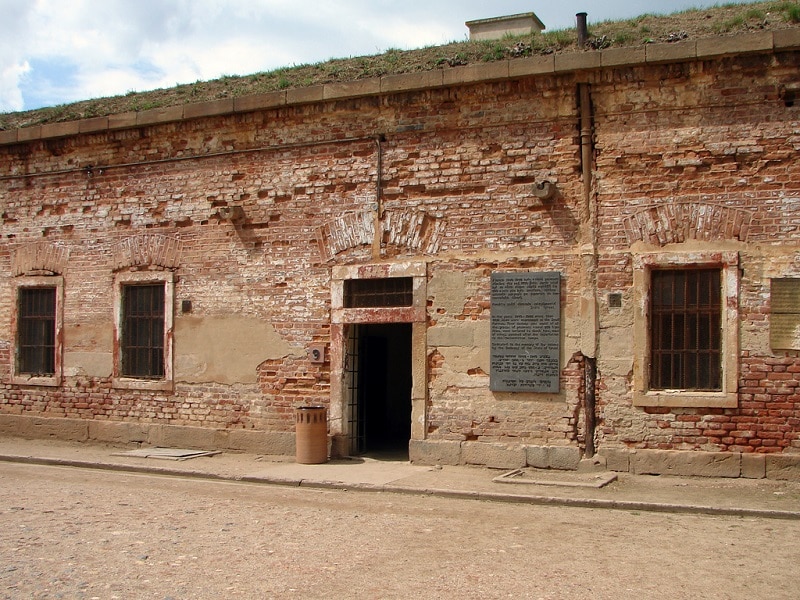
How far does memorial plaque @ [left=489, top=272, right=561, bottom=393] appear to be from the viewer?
36.7 feet

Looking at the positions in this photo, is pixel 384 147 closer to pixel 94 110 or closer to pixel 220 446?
pixel 220 446

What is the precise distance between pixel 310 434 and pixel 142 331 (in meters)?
3.80

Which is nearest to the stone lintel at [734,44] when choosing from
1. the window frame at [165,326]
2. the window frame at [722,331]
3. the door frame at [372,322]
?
the window frame at [722,331]

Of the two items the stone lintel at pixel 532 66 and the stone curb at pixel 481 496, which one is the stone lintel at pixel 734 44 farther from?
the stone curb at pixel 481 496

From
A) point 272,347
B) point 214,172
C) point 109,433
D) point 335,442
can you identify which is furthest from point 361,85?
point 109,433

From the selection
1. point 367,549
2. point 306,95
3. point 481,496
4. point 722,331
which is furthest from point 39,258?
point 722,331

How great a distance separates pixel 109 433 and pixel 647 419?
8315 mm

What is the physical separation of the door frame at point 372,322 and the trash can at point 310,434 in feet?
1.48

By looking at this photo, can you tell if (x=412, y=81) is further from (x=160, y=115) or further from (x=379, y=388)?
(x=379, y=388)

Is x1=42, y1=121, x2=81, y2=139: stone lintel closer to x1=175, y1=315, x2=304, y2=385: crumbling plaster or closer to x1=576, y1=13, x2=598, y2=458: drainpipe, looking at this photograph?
x1=175, y1=315, x2=304, y2=385: crumbling plaster

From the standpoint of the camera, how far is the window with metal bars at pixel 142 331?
14.0 metres

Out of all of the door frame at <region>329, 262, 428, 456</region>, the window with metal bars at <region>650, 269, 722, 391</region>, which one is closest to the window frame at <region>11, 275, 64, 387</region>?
the door frame at <region>329, 262, 428, 456</region>

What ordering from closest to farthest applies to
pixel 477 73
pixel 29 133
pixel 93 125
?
1. pixel 477 73
2. pixel 93 125
3. pixel 29 133

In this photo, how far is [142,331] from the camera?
14.1 m
